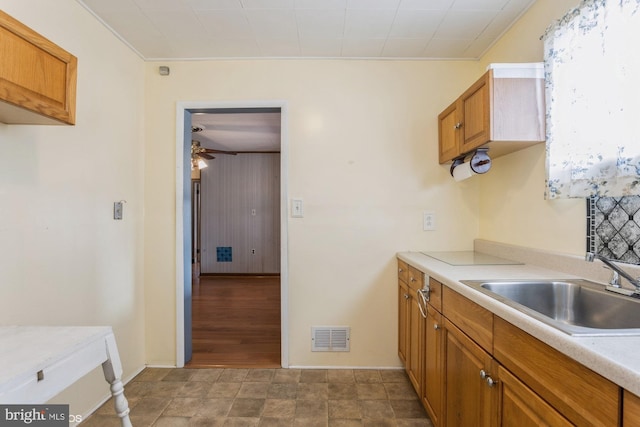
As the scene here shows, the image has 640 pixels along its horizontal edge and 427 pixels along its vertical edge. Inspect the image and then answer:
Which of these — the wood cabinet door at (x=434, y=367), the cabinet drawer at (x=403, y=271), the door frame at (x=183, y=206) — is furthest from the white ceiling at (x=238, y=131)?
the wood cabinet door at (x=434, y=367)

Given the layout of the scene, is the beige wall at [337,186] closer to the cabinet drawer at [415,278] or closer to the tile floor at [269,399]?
the tile floor at [269,399]

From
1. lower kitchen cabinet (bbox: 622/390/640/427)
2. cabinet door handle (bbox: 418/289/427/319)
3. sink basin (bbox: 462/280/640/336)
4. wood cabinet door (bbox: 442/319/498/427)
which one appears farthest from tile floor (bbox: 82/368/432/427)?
lower kitchen cabinet (bbox: 622/390/640/427)

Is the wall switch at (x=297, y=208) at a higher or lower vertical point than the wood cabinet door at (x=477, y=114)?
lower

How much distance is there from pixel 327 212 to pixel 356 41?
120 cm

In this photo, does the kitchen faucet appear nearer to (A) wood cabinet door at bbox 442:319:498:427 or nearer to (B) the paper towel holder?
(A) wood cabinet door at bbox 442:319:498:427

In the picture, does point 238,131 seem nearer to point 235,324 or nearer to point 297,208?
point 297,208

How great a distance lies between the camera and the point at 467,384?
1.16 m

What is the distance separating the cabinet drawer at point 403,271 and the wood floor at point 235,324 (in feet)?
3.77

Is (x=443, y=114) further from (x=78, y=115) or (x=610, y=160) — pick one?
(x=78, y=115)

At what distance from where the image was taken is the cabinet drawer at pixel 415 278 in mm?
1702

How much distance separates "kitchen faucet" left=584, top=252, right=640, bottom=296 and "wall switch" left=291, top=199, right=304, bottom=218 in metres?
1.60

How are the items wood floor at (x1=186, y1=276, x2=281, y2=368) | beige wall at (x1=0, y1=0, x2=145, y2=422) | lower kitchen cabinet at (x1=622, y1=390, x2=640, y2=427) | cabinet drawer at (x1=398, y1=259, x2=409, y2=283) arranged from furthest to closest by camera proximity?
wood floor at (x1=186, y1=276, x2=281, y2=368) < cabinet drawer at (x1=398, y1=259, x2=409, y2=283) < beige wall at (x1=0, y1=0, x2=145, y2=422) < lower kitchen cabinet at (x1=622, y1=390, x2=640, y2=427)

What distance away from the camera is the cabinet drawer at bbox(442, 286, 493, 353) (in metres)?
1.03

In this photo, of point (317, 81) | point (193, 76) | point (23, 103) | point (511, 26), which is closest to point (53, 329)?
point (23, 103)
